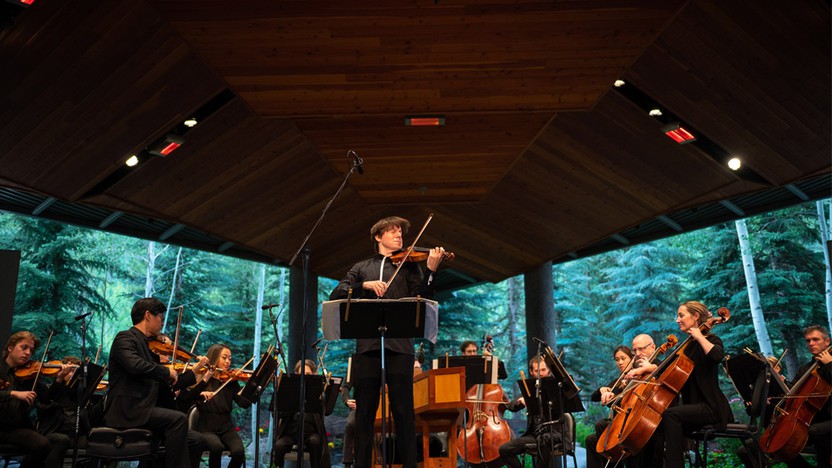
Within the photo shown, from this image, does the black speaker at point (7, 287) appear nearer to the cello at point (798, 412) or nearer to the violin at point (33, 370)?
the violin at point (33, 370)

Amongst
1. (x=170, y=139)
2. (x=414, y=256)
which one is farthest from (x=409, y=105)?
(x=414, y=256)

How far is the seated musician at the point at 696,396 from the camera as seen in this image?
18.5ft

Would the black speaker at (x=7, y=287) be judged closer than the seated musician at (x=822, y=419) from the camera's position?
No

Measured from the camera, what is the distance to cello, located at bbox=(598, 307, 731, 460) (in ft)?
18.6

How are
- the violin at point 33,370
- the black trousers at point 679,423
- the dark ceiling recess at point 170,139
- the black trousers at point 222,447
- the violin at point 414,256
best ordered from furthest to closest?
the dark ceiling recess at point 170,139, the black trousers at point 222,447, the violin at point 33,370, the black trousers at point 679,423, the violin at point 414,256

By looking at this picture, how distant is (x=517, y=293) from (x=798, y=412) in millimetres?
19882

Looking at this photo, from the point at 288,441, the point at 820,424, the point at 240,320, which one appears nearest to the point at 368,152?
the point at 288,441

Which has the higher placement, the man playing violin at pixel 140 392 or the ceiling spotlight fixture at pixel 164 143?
the ceiling spotlight fixture at pixel 164 143

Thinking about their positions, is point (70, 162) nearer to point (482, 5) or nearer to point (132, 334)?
point (132, 334)

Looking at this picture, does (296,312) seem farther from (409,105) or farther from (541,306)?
(409,105)

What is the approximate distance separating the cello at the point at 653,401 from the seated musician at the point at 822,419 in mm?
1165

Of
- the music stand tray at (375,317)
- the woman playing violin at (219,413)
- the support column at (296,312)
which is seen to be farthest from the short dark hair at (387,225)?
the support column at (296,312)

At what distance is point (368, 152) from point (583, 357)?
17509 millimetres

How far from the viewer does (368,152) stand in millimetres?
8742
